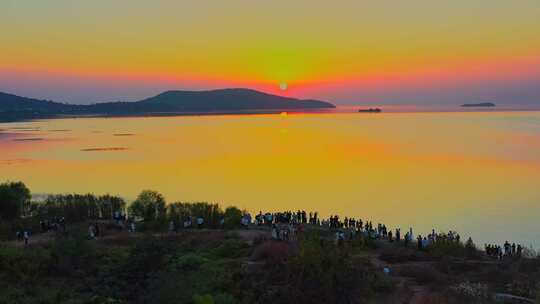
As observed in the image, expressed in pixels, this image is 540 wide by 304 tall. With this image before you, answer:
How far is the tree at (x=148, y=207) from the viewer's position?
36375mm

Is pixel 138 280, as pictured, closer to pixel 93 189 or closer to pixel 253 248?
pixel 253 248

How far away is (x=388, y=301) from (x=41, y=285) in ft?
42.5

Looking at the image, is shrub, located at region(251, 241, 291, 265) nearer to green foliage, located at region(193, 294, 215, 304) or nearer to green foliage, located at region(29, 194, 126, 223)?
green foliage, located at region(193, 294, 215, 304)

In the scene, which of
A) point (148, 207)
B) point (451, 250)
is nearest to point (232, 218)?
point (148, 207)

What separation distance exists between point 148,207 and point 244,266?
54.8ft

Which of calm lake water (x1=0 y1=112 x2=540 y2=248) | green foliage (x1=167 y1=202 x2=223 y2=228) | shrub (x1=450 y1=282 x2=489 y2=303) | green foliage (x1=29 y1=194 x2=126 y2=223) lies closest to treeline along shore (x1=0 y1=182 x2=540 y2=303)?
shrub (x1=450 y1=282 x2=489 y2=303)

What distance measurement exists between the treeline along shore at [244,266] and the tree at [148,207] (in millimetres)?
1970

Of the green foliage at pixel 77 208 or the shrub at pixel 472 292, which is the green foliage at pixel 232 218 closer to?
the green foliage at pixel 77 208

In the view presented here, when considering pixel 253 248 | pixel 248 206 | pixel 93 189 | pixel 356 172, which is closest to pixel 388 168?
pixel 356 172

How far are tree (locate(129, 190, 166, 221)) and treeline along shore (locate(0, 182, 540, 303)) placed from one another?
197cm

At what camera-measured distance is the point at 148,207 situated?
121ft

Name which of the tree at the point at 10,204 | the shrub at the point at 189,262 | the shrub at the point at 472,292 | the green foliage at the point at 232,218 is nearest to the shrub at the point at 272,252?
the shrub at the point at 189,262

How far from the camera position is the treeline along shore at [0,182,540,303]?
51.7ft

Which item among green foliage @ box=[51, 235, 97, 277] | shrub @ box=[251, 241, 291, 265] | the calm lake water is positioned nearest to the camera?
green foliage @ box=[51, 235, 97, 277]
